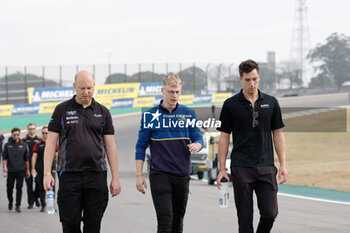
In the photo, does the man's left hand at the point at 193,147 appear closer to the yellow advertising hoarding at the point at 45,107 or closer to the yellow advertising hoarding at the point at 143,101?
the yellow advertising hoarding at the point at 45,107

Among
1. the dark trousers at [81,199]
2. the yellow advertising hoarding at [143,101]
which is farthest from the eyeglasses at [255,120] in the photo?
the yellow advertising hoarding at [143,101]

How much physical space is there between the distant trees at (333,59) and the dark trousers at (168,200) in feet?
394

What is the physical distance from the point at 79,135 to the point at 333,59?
423 ft

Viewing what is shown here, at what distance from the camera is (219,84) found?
222 feet

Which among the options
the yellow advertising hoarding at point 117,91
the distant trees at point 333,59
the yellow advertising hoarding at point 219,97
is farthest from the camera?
the distant trees at point 333,59

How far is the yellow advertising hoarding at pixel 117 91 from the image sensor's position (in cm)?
5491

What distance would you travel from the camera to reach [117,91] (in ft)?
185

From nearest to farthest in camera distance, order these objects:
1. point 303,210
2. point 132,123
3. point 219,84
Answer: point 303,210, point 132,123, point 219,84

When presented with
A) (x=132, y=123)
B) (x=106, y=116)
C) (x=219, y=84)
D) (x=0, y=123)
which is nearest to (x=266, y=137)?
(x=106, y=116)

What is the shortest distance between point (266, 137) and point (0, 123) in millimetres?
39507

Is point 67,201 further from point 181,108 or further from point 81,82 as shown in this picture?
point 181,108

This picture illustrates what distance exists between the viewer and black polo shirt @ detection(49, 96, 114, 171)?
6.31m

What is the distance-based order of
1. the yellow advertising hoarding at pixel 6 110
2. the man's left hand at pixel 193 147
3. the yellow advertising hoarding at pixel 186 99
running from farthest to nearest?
the yellow advertising hoarding at pixel 186 99
the yellow advertising hoarding at pixel 6 110
the man's left hand at pixel 193 147

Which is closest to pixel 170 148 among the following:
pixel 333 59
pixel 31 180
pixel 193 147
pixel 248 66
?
pixel 193 147
